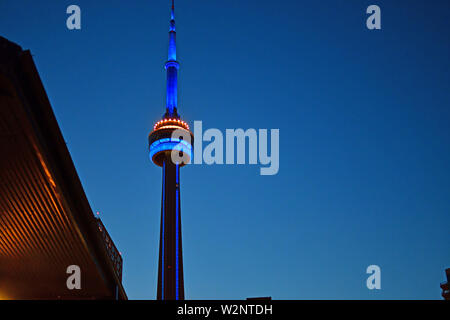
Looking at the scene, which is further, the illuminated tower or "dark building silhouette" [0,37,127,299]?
the illuminated tower

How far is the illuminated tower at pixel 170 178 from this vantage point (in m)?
62.8

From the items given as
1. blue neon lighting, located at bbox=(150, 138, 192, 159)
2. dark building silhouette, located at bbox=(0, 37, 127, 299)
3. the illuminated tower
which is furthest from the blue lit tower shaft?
dark building silhouette, located at bbox=(0, 37, 127, 299)

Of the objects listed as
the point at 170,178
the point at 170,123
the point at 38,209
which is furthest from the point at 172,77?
the point at 38,209

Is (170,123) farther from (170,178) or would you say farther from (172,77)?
(172,77)

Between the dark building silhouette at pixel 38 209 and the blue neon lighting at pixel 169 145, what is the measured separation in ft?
136

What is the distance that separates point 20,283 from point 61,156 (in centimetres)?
1086

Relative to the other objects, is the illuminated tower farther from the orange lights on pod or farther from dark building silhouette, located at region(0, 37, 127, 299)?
dark building silhouette, located at region(0, 37, 127, 299)

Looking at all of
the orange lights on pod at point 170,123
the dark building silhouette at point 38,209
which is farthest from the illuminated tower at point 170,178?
the dark building silhouette at point 38,209

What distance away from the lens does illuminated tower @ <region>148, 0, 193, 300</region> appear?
62.8m

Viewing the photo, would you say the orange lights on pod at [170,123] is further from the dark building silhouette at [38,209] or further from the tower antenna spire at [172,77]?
the dark building silhouette at [38,209]

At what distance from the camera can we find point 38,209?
68.3 feet

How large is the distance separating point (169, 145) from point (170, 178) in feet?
14.8
